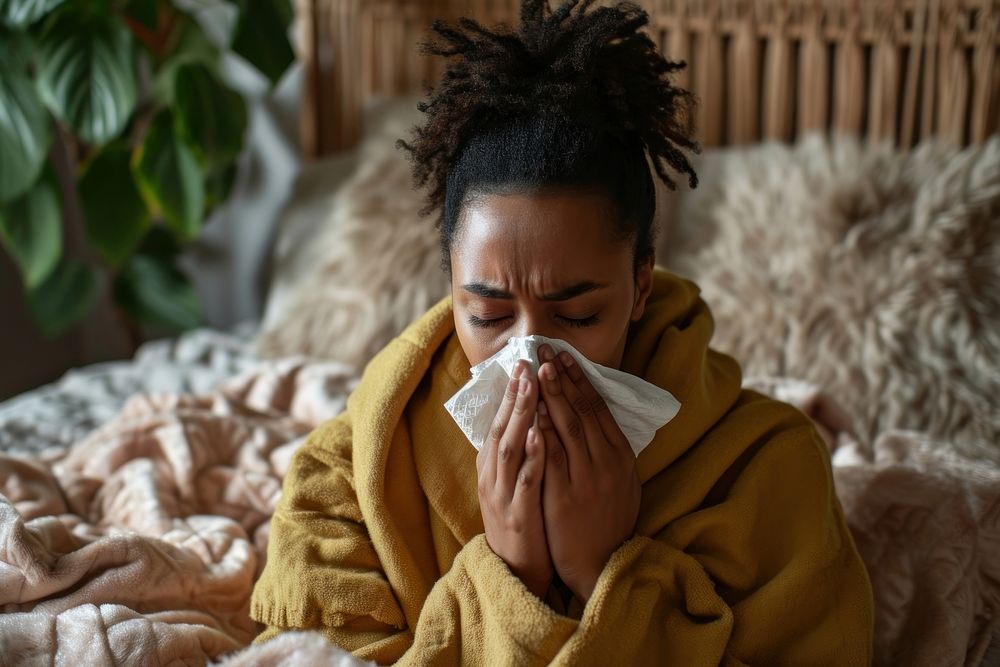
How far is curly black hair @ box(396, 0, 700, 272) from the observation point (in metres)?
0.94

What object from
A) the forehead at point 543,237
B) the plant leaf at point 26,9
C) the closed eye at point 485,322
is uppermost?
the plant leaf at point 26,9

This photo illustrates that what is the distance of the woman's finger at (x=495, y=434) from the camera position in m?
0.92

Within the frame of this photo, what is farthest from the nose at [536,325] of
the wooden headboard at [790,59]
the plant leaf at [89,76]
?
the plant leaf at [89,76]

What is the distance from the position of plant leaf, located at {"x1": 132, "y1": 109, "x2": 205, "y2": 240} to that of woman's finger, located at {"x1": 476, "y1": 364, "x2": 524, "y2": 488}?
1.15m

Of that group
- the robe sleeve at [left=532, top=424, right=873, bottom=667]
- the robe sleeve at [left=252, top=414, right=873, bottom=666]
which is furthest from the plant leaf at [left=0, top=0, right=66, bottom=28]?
the robe sleeve at [left=532, top=424, right=873, bottom=667]

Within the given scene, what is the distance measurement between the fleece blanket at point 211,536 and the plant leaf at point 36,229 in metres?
0.50

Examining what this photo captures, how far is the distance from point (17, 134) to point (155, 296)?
1.72 feet

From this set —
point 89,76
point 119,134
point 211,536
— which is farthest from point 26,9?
point 211,536

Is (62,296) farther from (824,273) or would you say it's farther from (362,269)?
(824,273)

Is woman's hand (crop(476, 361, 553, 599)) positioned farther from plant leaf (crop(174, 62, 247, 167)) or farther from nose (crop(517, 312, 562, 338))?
plant leaf (crop(174, 62, 247, 167))

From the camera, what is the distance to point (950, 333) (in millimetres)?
1603

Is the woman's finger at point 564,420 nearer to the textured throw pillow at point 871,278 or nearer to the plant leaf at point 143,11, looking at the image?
the textured throw pillow at point 871,278

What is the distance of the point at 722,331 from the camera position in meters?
1.70

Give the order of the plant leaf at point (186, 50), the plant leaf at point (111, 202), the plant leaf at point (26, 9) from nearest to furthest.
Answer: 1. the plant leaf at point (26, 9)
2. the plant leaf at point (111, 202)
3. the plant leaf at point (186, 50)
